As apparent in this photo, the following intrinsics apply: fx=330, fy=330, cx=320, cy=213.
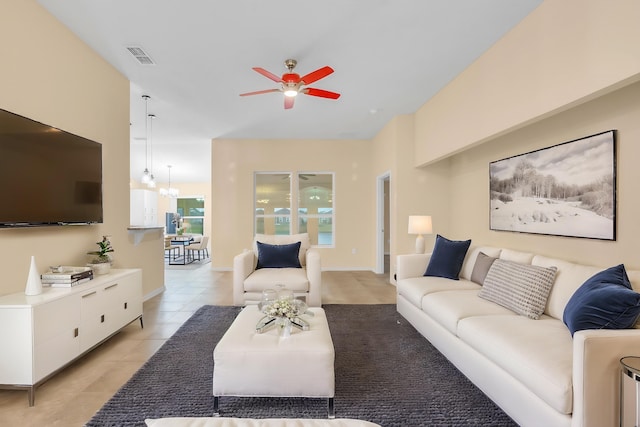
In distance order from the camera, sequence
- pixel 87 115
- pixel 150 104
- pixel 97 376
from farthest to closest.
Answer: pixel 150 104
pixel 87 115
pixel 97 376

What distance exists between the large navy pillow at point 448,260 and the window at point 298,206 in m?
3.59

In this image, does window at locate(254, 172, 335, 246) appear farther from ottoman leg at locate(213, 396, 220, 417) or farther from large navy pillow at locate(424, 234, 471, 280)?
ottoman leg at locate(213, 396, 220, 417)

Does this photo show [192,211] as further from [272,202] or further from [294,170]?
[294,170]

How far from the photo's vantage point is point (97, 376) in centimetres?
242

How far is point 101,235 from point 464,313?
363cm

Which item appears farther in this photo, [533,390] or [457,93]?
[457,93]

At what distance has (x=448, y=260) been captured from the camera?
11.9ft

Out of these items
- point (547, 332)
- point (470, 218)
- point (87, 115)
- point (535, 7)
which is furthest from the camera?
point (470, 218)

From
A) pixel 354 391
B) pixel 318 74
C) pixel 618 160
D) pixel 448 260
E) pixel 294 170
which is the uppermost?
pixel 318 74

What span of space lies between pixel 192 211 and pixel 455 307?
36.4 feet

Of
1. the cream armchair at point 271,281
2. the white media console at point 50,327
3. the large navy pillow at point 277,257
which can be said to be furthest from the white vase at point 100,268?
the large navy pillow at point 277,257

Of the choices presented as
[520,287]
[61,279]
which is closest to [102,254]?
[61,279]

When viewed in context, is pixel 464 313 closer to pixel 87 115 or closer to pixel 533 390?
pixel 533 390

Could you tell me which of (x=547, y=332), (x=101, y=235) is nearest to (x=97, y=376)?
(x=101, y=235)
